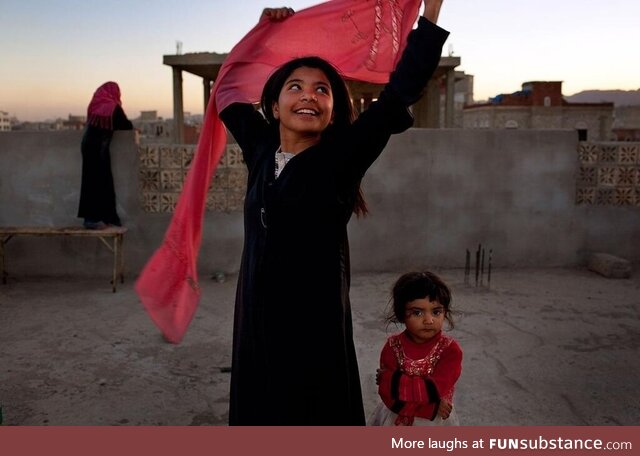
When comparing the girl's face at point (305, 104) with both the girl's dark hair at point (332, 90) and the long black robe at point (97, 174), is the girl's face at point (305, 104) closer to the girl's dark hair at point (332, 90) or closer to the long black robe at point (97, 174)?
the girl's dark hair at point (332, 90)

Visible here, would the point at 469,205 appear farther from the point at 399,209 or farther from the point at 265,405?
the point at 265,405

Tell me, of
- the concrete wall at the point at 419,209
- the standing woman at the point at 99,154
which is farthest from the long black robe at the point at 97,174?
the concrete wall at the point at 419,209

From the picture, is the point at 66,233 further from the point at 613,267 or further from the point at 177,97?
the point at 177,97

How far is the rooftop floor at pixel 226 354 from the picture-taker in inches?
131

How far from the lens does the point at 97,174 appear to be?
19.7 feet

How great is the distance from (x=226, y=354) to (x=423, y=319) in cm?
238

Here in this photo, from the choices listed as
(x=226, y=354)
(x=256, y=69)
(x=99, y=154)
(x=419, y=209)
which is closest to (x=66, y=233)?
(x=99, y=154)

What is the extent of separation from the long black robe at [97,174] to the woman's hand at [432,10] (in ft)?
16.7

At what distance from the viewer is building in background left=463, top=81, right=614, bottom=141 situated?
31453mm

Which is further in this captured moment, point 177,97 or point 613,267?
point 177,97

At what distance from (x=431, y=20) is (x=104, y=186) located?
203 inches

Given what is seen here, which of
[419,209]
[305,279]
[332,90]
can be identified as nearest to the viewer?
[305,279]

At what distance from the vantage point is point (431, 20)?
1.56 meters

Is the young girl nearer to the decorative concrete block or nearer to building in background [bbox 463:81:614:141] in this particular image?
the decorative concrete block
